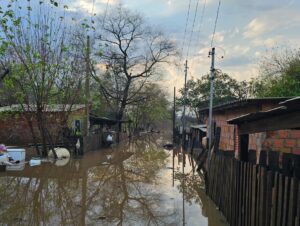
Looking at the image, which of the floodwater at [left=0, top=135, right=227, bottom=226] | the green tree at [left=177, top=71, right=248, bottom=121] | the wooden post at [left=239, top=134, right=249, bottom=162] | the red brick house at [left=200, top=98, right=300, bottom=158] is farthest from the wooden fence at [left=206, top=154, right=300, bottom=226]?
the green tree at [left=177, top=71, right=248, bottom=121]

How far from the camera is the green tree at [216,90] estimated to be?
44.1m

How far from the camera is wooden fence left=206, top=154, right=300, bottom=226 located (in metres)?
3.99

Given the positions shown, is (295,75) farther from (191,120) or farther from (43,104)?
(191,120)

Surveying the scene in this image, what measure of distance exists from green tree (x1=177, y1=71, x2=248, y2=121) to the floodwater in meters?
29.4

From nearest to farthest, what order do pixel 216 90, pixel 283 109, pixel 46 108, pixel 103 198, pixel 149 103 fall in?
pixel 283 109, pixel 103 198, pixel 46 108, pixel 216 90, pixel 149 103

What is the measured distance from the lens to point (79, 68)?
22.2 metres

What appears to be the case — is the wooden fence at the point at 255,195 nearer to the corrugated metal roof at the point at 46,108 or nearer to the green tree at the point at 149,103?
the corrugated metal roof at the point at 46,108

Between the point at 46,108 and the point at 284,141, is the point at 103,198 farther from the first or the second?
the point at 46,108

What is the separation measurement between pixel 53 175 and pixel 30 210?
534 cm

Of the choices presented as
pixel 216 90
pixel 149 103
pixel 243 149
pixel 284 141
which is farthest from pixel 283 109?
pixel 149 103

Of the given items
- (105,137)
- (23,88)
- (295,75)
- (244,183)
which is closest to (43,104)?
(23,88)

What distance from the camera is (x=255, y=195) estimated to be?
17.0 ft

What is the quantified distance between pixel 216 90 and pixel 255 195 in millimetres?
40895

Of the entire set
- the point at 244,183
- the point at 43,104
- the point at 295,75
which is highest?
the point at 295,75
